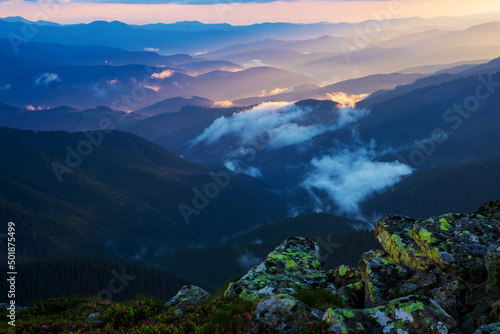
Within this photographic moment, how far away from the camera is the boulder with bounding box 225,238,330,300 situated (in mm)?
18391

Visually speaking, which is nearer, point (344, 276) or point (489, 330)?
point (489, 330)

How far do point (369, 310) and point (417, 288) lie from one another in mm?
5498

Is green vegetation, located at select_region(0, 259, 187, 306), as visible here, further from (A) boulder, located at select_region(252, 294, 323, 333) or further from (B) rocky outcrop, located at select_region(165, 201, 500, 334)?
(A) boulder, located at select_region(252, 294, 323, 333)

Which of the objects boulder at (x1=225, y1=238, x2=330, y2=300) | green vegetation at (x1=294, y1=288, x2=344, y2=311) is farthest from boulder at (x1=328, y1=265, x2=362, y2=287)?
green vegetation at (x1=294, y1=288, x2=344, y2=311)

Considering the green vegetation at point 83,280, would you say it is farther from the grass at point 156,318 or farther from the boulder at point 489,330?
the boulder at point 489,330

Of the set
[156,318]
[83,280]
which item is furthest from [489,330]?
[83,280]

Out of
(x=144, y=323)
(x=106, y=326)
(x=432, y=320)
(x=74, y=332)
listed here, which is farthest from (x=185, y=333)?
(x=432, y=320)

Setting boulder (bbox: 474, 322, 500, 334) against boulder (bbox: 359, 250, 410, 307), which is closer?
boulder (bbox: 474, 322, 500, 334)

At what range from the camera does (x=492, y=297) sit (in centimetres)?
1513

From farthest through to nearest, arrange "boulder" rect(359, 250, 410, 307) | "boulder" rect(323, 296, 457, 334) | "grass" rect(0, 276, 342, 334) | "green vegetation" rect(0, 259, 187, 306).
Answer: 1. "green vegetation" rect(0, 259, 187, 306)
2. "boulder" rect(359, 250, 410, 307)
3. "grass" rect(0, 276, 342, 334)
4. "boulder" rect(323, 296, 457, 334)

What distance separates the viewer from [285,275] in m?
21.1

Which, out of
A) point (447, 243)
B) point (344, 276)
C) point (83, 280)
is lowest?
point (83, 280)

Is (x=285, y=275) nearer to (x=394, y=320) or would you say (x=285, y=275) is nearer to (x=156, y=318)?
(x=156, y=318)

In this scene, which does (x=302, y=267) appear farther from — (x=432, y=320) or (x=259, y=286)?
(x=432, y=320)
